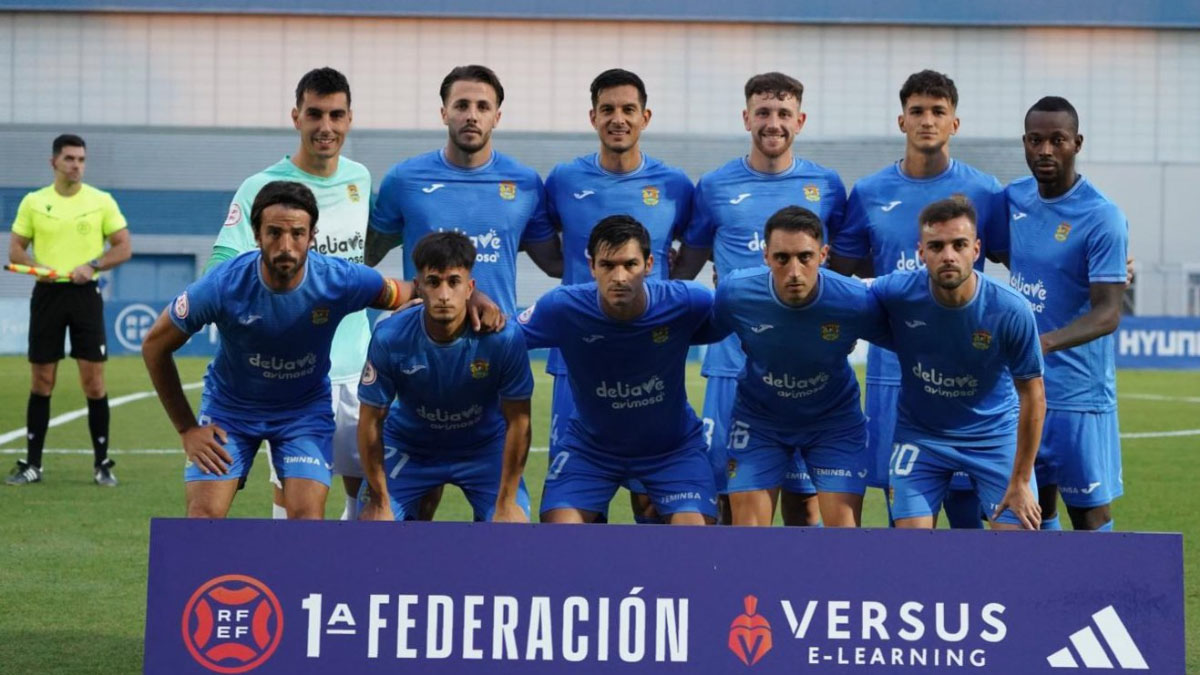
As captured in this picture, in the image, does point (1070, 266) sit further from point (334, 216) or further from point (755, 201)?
point (334, 216)

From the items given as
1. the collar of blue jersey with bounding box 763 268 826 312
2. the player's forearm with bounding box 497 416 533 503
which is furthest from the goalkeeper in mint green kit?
the collar of blue jersey with bounding box 763 268 826 312

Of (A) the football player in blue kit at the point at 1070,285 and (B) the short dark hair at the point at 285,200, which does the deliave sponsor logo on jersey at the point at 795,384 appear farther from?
(B) the short dark hair at the point at 285,200

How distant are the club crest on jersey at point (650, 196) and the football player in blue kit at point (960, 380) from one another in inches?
51.6

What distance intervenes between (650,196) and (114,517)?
13.6ft

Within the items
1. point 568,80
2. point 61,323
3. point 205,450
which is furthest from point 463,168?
point 568,80

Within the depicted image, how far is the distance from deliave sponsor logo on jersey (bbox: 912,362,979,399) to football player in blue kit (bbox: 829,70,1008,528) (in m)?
0.64

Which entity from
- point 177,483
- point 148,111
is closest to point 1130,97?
point 148,111

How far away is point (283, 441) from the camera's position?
239 inches

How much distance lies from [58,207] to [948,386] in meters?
7.15

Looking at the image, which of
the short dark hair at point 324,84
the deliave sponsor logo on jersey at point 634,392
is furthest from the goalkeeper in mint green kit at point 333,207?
the deliave sponsor logo on jersey at point 634,392

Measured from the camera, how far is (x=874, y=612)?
4605 mm

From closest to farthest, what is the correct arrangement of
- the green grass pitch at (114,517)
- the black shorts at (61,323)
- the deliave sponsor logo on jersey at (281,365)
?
1. the deliave sponsor logo on jersey at (281,365)
2. the green grass pitch at (114,517)
3. the black shorts at (61,323)

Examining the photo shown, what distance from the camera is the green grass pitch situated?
6051 mm

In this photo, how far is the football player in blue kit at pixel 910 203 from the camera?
6516 millimetres
